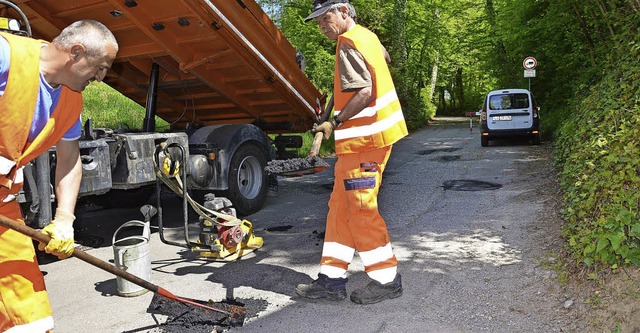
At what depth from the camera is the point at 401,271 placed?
12.6 ft

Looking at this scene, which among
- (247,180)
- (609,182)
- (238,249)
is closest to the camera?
(609,182)

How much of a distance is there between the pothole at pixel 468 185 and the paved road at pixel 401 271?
0.26 feet

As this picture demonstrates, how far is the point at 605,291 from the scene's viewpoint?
291 cm

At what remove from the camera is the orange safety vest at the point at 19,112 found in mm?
1827

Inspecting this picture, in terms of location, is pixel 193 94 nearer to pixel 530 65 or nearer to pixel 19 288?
pixel 19 288

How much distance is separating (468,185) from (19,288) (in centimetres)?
629

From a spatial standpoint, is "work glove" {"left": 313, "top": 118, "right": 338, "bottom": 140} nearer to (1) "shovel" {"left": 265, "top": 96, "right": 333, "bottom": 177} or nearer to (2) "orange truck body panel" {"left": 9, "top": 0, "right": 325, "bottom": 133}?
(1) "shovel" {"left": 265, "top": 96, "right": 333, "bottom": 177}

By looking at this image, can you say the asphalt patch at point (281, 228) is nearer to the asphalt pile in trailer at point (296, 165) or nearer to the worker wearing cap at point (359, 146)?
the asphalt pile in trailer at point (296, 165)

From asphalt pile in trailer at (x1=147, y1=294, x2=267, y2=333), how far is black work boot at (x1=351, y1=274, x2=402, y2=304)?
645 mm

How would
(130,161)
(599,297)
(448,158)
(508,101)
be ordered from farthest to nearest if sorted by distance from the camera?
1. (508,101)
2. (448,158)
3. (130,161)
4. (599,297)

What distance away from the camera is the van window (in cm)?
1303

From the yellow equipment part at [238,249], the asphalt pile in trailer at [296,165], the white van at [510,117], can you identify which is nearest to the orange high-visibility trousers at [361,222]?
the asphalt pile in trailer at [296,165]

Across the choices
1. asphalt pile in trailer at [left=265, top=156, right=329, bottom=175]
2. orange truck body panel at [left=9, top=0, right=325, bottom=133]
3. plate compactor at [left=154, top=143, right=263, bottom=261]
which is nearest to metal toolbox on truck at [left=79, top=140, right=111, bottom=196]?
plate compactor at [left=154, top=143, right=263, bottom=261]

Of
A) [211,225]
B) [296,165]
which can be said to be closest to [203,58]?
[296,165]
